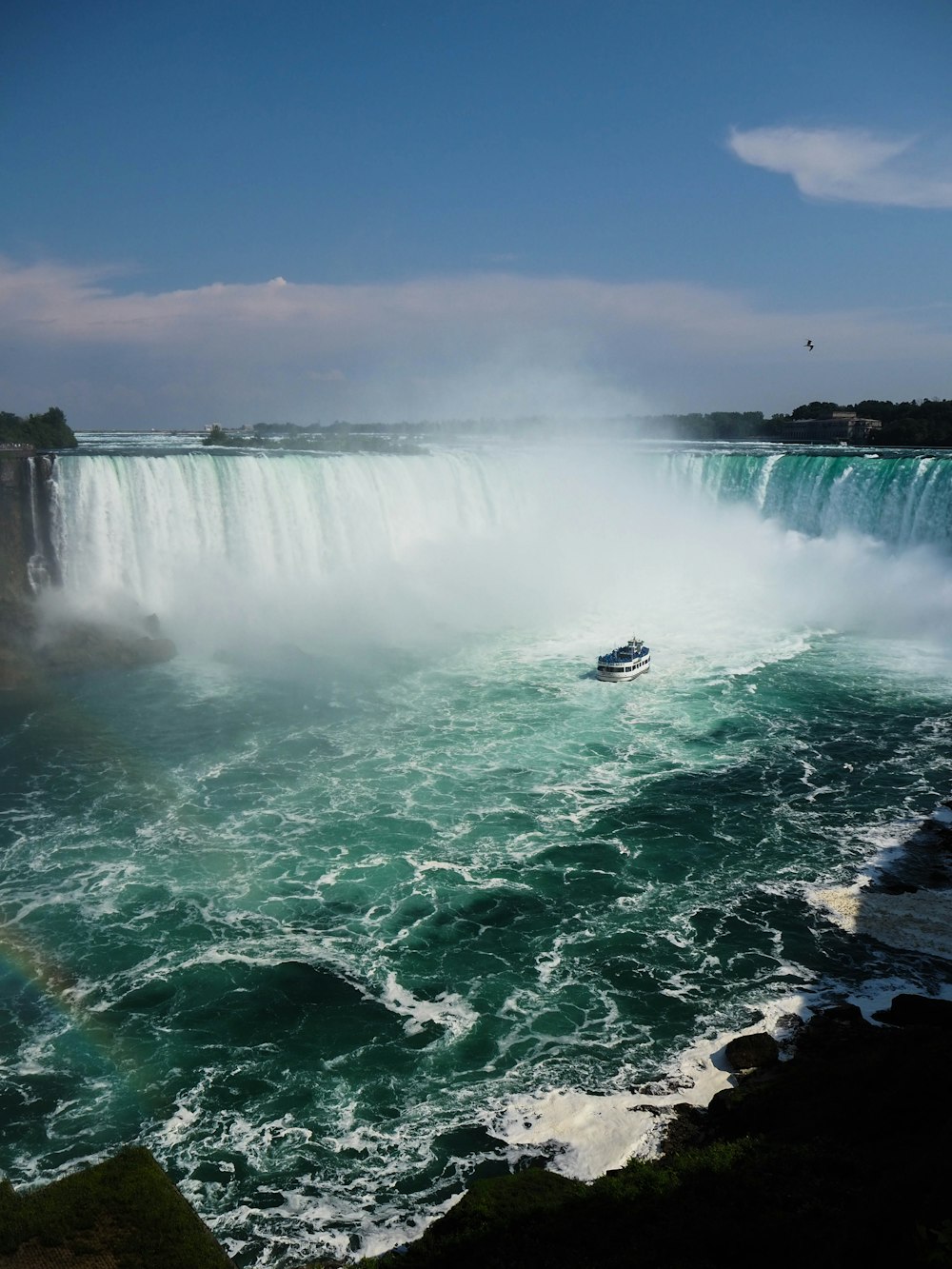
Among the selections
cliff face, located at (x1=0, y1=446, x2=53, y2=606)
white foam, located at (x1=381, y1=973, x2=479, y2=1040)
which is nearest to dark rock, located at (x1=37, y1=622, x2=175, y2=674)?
cliff face, located at (x1=0, y1=446, x2=53, y2=606)

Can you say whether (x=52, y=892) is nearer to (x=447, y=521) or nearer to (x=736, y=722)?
(x=736, y=722)

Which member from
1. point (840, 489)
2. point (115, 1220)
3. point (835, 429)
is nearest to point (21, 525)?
point (115, 1220)

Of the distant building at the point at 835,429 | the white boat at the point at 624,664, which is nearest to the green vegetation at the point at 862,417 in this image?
the distant building at the point at 835,429

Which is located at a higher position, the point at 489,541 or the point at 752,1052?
the point at 489,541

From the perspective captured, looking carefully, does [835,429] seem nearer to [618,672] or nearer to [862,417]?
[862,417]

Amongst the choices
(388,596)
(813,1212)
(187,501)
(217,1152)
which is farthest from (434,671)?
(813,1212)

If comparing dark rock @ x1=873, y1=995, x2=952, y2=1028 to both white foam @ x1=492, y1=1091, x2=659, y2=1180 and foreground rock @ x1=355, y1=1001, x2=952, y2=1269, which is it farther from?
white foam @ x1=492, y1=1091, x2=659, y2=1180
